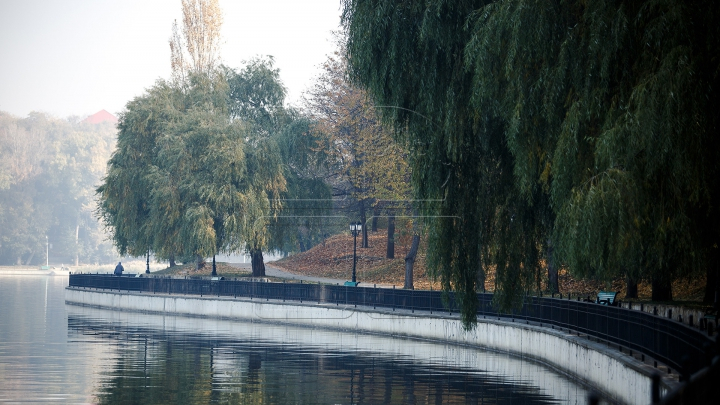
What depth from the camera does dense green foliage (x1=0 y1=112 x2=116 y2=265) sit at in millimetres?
155375

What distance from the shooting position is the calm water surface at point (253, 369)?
71.8 feet

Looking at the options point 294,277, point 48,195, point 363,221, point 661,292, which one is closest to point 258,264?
point 294,277

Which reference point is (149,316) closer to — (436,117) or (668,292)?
(668,292)

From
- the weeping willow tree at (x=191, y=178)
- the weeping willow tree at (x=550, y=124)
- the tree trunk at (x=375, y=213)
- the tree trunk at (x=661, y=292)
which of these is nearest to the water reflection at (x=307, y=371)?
the weeping willow tree at (x=550, y=124)

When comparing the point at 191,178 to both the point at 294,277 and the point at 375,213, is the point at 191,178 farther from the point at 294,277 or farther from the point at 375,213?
the point at 375,213

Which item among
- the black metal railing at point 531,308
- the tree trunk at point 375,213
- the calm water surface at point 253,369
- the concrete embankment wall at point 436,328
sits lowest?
the calm water surface at point 253,369

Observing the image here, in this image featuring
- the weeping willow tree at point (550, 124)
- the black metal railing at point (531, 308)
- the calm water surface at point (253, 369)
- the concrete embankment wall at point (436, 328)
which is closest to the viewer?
the weeping willow tree at point (550, 124)

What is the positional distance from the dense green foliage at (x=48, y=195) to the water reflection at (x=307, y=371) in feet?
396

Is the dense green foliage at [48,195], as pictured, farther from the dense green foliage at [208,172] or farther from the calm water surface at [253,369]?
the calm water surface at [253,369]

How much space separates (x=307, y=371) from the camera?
89.1 ft

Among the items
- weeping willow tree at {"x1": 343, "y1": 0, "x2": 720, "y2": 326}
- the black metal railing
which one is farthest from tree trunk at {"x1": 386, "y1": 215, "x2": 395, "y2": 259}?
weeping willow tree at {"x1": 343, "y1": 0, "x2": 720, "y2": 326}

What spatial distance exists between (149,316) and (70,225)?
11655 cm

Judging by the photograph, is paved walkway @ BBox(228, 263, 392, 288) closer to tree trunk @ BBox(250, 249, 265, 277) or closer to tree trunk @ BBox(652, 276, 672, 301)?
tree trunk @ BBox(250, 249, 265, 277)

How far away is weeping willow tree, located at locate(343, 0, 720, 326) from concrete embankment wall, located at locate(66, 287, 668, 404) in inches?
86.1
